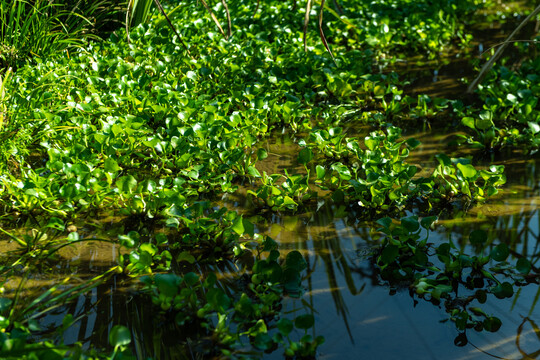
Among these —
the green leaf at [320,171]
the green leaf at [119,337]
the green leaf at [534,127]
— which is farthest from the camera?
the green leaf at [534,127]

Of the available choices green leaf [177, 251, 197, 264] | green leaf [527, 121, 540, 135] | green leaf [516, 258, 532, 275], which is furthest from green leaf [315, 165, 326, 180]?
green leaf [527, 121, 540, 135]

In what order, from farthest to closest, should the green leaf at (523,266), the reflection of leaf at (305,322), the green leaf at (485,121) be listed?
the green leaf at (485,121) → the green leaf at (523,266) → the reflection of leaf at (305,322)

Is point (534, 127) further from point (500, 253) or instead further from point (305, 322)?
point (305, 322)

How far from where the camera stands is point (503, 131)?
129 inches

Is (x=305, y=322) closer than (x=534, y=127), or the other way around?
(x=305, y=322)

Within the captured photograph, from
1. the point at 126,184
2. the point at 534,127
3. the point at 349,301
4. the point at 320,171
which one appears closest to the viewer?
the point at 349,301

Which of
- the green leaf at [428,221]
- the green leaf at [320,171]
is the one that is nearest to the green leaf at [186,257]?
the green leaf at [320,171]

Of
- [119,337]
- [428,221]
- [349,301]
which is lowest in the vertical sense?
[349,301]

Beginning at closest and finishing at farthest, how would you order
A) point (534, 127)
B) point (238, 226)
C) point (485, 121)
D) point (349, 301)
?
1. point (349, 301)
2. point (238, 226)
3. point (534, 127)
4. point (485, 121)

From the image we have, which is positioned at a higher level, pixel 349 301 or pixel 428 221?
pixel 428 221

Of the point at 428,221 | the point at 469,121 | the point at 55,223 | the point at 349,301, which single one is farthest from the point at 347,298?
the point at 469,121

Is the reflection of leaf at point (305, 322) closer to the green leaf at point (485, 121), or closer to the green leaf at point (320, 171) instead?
the green leaf at point (320, 171)

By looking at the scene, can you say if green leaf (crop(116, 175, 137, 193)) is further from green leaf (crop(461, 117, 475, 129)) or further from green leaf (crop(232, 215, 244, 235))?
green leaf (crop(461, 117, 475, 129))

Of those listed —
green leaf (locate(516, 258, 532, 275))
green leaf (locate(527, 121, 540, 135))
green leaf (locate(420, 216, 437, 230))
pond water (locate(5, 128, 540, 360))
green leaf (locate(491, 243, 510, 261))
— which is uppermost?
green leaf (locate(527, 121, 540, 135))
